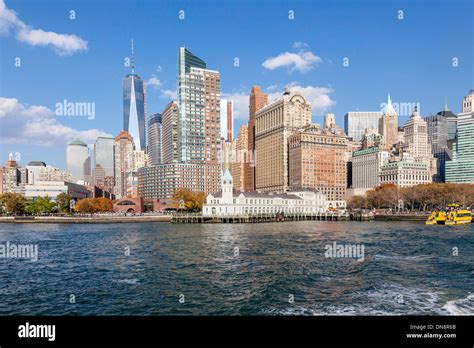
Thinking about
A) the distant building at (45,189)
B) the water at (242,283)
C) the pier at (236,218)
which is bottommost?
the pier at (236,218)

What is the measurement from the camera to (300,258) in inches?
1288

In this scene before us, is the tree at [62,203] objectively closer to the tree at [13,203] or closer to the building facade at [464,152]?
the tree at [13,203]

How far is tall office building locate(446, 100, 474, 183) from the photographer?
188 metres

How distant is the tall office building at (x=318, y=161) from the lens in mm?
184000

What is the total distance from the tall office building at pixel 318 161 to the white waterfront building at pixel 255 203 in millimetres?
37705

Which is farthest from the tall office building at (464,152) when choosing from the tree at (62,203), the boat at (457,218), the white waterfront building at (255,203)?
the tree at (62,203)

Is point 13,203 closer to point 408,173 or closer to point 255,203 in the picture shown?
point 255,203

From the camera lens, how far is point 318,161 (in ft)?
616

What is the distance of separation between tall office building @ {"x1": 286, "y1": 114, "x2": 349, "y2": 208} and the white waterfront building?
37705 millimetres

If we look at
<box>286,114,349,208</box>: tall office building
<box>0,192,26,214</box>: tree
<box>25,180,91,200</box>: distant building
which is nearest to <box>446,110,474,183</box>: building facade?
<box>286,114,349,208</box>: tall office building

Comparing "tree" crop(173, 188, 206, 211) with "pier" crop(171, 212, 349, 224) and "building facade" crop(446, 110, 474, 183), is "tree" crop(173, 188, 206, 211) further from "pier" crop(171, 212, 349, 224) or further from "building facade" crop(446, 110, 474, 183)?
"building facade" crop(446, 110, 474, 183)

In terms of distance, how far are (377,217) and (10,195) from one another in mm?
129684
